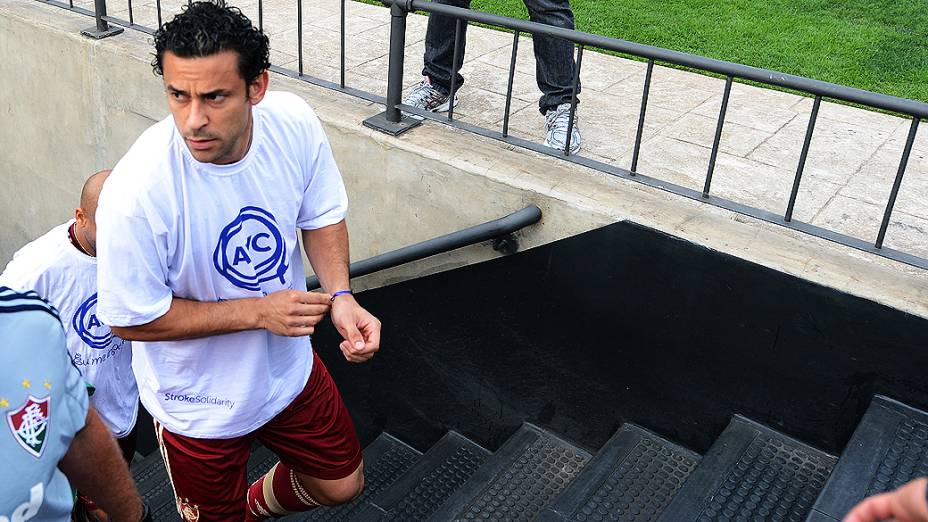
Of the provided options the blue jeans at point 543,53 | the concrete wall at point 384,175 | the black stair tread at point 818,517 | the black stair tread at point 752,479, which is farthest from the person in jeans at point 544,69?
the black stair tread at point 818,517

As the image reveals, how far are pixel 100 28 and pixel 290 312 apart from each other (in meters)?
3.72

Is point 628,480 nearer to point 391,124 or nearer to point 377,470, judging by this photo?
point 377,470

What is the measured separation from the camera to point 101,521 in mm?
2973

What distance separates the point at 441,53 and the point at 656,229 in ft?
5.81

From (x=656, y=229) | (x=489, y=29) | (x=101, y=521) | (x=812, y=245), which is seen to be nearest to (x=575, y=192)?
(x=656, y=229)

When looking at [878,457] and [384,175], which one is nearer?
[878,457]

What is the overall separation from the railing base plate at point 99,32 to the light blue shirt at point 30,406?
4.05m

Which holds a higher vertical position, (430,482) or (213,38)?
(213,38)

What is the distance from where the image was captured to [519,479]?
4.07 meters

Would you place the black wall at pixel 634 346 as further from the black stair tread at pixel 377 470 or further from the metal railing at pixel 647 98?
the metal railing at pixel 647 98

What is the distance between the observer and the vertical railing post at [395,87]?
4.09 m

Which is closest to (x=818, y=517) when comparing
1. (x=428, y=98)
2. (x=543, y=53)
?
(x=543, y=53)

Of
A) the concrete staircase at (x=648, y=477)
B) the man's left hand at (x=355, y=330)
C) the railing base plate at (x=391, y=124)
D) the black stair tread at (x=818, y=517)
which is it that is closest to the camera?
the man's left hand at (x=355, y=330)

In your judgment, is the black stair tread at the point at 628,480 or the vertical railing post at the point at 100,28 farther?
the vertical railing post at the point at 100,28
